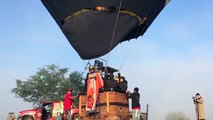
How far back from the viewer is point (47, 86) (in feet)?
171

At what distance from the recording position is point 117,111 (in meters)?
11.0

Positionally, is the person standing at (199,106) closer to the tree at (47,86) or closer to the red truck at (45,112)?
the red truck at (45,112)

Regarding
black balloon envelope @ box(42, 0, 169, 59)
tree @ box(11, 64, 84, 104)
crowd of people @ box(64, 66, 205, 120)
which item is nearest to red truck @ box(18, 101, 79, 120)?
black balloon envelope @ box(42, 0, 169, 59)

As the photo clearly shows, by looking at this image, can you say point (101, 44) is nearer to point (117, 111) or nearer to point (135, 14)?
point (135, 14)

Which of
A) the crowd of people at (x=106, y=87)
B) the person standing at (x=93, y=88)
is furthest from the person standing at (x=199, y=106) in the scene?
the person standing at (x=93, y=88)

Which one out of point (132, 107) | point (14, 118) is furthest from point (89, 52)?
point (14, 118)

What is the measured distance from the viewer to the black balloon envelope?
12625mm

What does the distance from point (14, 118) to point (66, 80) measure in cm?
3217

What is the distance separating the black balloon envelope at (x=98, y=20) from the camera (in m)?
12.6

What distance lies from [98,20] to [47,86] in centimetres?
4078

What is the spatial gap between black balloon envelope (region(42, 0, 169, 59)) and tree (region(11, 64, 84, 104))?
36.5 meters

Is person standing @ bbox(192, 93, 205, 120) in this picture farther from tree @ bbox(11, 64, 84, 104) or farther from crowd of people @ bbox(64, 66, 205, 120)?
tree @ bbox(11, 64, 84, 104)

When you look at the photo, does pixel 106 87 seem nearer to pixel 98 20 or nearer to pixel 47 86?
pixel 98 20

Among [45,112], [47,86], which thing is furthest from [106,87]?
[47,86]
